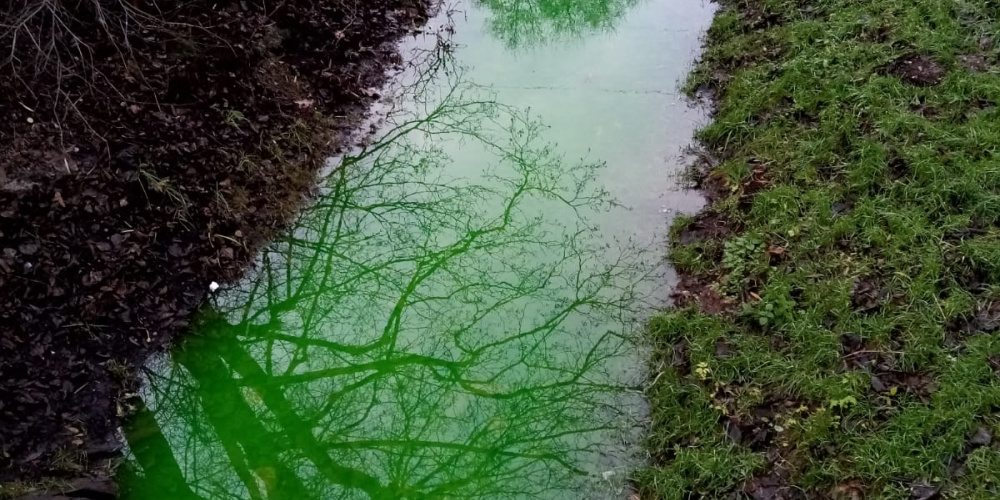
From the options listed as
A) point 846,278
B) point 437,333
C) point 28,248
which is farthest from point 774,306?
point 28,248

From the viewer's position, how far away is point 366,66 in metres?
5.02

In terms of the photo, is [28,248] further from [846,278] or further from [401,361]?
[846,278]

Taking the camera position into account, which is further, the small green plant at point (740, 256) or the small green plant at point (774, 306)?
the small green plant at point (740, 256)

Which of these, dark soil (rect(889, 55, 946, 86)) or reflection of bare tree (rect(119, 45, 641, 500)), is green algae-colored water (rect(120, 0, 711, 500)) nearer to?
reflection of bare tree (rect(119, 45, 641, 500))

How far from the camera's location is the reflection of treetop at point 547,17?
5.48m

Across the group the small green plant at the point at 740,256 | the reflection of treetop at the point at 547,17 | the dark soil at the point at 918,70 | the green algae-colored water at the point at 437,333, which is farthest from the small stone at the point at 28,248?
the dark soil at the point at 918,70

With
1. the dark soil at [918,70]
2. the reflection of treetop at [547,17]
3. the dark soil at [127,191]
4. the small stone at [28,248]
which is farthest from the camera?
the reflection of treetop at [547,17]

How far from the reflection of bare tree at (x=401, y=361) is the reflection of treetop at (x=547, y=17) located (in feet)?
5.38

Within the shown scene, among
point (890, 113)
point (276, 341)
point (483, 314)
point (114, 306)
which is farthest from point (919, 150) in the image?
point (114, 306)

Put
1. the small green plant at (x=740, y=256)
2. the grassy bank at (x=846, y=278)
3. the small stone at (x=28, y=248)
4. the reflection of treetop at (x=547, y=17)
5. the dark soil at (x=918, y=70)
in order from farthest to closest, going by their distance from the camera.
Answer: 1. the reflection of treetop at (x=547, y=17)
2. the dark soil at (x=918, y=70)
3. the small green plant at (x=740, y=256)
4. the small stone at (x=28, y=248)
5. the grassy bank at (x=846, y=278)

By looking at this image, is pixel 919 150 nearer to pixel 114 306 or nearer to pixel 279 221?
pixel 279 221

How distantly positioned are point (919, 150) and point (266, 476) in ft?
11.9

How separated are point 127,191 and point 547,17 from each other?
139 inches

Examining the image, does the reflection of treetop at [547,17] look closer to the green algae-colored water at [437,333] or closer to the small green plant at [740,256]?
the green algae-colored water at [437,333]
